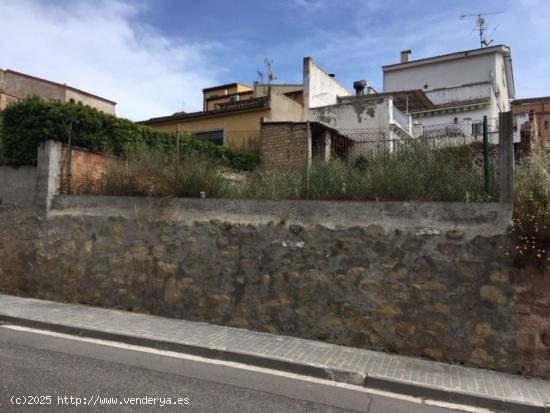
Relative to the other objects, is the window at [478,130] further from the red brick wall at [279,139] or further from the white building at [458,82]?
the white building at [458,82]

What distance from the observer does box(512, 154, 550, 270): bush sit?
588 centimetres

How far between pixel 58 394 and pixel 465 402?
14.1ft

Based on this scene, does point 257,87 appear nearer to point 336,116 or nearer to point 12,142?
point 336,116

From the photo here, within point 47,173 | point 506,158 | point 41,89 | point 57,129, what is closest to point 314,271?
point 506,158

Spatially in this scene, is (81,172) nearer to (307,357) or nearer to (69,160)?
(69,160)

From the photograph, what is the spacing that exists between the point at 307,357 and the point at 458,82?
3535 centimetres

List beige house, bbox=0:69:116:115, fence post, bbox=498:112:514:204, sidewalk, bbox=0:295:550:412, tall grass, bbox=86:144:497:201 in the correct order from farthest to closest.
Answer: beige house, bbox=0:69:116:115, tall grass, bbox=86:144:497:201, fence post, bbox=498:112:514:204, sidewalk, bbox=0:295:550:412

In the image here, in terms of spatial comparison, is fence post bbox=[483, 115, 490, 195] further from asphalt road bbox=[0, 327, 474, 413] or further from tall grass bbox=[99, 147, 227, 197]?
tall grass bbox=[99, 147, 227, 197]

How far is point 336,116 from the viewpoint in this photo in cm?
2311

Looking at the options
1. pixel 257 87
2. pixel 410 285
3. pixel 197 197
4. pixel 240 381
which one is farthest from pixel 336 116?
pixel 240 381

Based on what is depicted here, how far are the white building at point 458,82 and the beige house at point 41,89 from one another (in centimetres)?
1701

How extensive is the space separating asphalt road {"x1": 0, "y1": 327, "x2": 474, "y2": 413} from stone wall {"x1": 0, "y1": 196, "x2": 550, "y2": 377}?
1453 mm

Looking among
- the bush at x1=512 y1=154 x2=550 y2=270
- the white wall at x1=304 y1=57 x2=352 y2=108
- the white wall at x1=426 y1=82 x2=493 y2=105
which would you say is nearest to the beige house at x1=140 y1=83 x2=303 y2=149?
the white wall at x1=304 y1=57 x2=352 y2=108

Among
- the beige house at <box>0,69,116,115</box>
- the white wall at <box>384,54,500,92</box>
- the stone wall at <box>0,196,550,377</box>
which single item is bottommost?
the stone wall at <box>0,196,550,377</box>
